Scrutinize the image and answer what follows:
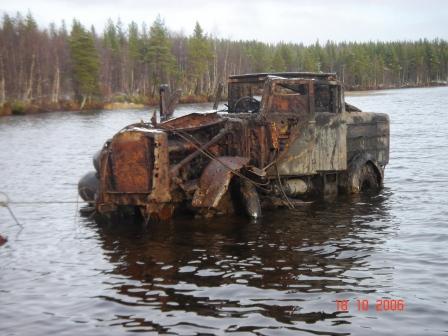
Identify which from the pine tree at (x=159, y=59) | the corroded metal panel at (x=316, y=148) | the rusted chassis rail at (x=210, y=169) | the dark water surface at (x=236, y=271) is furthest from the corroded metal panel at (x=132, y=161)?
the pine tree at (x=159, y=59)

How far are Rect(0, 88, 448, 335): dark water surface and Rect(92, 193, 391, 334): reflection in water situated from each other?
0.02 meters

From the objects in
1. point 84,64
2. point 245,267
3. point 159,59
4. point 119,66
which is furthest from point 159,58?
point 245,267

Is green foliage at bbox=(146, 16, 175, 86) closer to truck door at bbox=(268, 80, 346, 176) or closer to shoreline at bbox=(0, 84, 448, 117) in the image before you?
shoreline at bbox=(0, 84, 448, 117)

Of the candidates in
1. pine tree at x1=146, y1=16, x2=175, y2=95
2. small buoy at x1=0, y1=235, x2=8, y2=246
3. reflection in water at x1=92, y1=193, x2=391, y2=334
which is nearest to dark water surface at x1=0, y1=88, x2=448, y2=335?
reflection in water at x1=92, y1=193, x2=391, y2=334

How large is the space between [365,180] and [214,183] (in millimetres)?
4593

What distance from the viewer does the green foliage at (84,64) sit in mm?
80062

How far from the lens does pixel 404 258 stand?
8984 mm

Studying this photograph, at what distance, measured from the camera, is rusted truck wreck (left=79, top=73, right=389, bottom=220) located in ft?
35.5

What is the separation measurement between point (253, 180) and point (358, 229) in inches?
88.7

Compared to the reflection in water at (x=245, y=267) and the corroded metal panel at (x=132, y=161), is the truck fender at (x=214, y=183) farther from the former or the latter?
the corroded metal panel at (x=132, y=161)

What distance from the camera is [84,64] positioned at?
8288cm

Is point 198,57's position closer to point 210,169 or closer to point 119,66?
point 119,66

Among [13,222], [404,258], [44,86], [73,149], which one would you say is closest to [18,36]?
[44,86]
